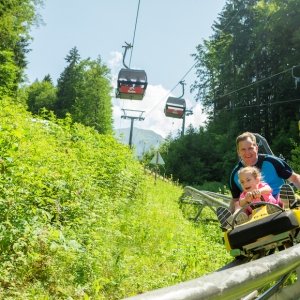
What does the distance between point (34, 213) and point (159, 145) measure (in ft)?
193

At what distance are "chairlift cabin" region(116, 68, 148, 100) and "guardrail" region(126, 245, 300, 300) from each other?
25742 millimetres

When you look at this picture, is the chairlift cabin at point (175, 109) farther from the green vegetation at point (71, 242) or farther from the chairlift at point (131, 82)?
the green vegetation at point (71, 242)

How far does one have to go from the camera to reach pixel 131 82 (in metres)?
28.2

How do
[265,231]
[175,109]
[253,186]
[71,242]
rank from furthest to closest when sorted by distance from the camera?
[175,109], [253,186], [71,242], [265,231]

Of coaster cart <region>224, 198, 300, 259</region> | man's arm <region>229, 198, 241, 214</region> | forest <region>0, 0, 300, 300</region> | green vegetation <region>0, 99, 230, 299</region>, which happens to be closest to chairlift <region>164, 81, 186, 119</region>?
forest <region>0, 0, 300, 300</region>

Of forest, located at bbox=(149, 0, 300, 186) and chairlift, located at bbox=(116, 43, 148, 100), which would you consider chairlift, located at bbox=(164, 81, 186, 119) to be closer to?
forest, located at bbox=(149, 0, 300, 186)

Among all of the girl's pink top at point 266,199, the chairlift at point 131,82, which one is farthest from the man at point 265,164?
the chairlift at point 131,82

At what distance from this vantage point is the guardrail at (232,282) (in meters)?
1.37

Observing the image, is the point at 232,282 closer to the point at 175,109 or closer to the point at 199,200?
the point at 199,200

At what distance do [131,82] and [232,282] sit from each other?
1062 inches

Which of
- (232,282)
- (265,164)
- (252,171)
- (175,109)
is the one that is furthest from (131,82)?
(232,282)

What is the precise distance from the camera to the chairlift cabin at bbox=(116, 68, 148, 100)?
92.1ft

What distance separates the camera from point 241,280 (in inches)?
71.7

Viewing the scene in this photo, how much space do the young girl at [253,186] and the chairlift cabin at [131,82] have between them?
2400 cm
